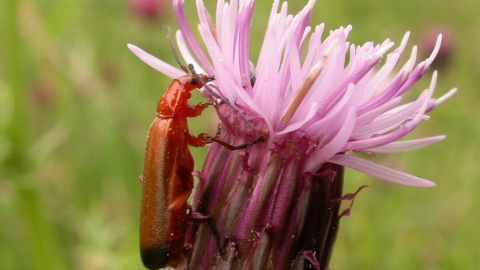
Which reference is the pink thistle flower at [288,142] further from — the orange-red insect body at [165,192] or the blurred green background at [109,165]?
the blurred green background at [109,165]

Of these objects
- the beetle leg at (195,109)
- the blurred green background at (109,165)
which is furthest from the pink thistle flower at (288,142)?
the blurred green background at (109,165)

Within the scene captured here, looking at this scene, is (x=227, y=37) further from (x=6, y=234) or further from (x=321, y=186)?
(x=6, y=234)

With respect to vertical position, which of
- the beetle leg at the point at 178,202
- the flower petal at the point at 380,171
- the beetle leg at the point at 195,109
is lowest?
the beetle leg at the point at 178,202

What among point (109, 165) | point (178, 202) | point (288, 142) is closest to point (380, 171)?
point (288, 142)

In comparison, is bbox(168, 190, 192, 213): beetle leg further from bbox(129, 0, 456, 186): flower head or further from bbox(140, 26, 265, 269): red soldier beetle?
bbox(129, 0, 456, 186): flower head

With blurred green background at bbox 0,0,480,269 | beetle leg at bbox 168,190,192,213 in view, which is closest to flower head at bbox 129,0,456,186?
beetle leg at bbox 168,190,192,213

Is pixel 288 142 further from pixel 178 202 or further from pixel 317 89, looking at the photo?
pixel 178 202
